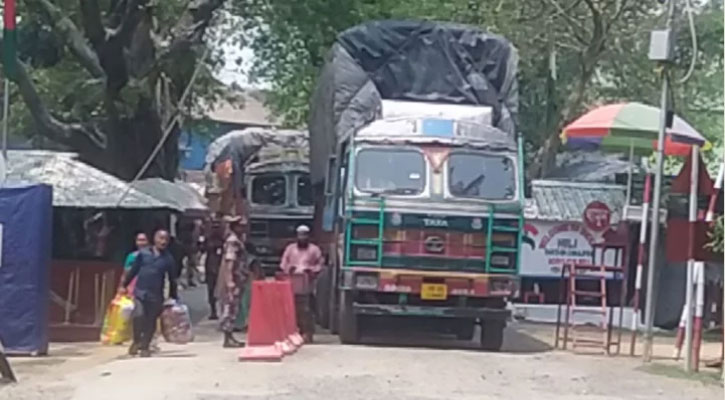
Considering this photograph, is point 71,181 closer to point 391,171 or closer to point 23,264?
point 23,264

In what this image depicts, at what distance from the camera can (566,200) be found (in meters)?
27.4

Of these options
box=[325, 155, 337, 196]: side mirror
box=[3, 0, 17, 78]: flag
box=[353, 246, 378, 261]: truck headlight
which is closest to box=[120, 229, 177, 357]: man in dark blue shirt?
box=[353, 246, 378, 261]: truck headlight

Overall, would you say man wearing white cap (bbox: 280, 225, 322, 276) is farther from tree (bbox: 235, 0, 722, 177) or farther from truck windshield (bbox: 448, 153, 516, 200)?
tree (bbox: 235, 0, 722, 177)

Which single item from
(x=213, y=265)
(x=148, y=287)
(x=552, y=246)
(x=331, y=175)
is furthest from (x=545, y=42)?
(x=148, y=287)

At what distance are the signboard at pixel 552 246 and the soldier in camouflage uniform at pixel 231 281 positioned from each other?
8075mm

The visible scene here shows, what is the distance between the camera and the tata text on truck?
31.0 meters

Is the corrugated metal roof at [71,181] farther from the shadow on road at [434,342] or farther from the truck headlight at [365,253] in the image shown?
the truck headlight at [365,253]

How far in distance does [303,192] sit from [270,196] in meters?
0.76

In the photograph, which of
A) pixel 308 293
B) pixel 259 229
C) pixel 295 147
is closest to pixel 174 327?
pixel 308 293

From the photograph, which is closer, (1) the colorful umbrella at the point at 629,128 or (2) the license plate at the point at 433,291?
(2) the license plate at the point at 433,291


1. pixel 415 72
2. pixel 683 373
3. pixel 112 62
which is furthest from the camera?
pixel 112 62

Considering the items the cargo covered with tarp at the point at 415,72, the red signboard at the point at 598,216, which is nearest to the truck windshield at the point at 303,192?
the red signboard at the point at 598,216

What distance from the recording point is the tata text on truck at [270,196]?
102 feet

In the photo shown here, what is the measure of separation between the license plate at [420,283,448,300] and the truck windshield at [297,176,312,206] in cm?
1240
